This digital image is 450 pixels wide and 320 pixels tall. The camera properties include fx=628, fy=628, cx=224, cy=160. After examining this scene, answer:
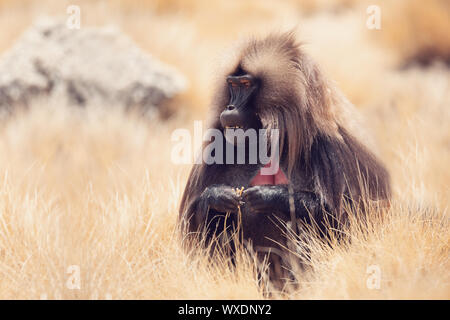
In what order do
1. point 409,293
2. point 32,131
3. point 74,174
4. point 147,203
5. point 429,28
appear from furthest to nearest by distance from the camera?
point 429,28 < point 32,131 < point 74,174 < point 147,203 < point 409,293

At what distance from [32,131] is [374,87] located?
4831 mm

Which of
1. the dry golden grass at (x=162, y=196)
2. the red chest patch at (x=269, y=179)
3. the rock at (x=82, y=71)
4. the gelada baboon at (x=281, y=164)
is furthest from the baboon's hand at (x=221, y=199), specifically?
the rock at (x=82, y=71)

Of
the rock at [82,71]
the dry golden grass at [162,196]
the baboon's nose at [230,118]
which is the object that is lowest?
the dry golden grass at [162,196]

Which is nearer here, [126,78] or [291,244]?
[291,244]

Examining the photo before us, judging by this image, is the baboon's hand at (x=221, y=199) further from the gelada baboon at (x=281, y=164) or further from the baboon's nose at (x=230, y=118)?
the baboon's nose at (x=230, y=118)

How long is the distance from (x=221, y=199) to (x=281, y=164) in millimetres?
400

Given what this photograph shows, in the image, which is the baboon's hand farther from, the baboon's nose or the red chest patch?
the baboon's nose

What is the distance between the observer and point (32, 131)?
757 cm

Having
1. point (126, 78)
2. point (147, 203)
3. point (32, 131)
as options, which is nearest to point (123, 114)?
point (126, 78)

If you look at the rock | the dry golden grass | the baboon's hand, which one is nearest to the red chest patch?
the baboon's hand

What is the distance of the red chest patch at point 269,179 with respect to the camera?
139 inches

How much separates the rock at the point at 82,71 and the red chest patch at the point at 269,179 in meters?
5.21

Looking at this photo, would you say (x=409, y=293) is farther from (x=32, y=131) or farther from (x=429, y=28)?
(x=429, y=28)
